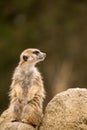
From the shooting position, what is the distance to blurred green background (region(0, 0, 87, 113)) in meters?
18.4

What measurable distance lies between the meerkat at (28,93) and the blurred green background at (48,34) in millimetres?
9739

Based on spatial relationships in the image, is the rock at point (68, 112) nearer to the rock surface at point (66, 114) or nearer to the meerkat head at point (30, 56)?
the rock surface at point (66, 114)

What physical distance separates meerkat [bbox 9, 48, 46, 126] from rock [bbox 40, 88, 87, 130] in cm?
13

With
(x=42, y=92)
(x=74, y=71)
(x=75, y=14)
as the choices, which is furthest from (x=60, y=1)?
(x=42, y=92)

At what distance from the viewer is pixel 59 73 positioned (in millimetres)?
18125

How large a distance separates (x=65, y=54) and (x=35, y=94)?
38.6 ft

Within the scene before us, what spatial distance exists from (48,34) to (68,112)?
12365mm

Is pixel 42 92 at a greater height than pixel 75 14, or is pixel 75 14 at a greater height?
pixel 75 14

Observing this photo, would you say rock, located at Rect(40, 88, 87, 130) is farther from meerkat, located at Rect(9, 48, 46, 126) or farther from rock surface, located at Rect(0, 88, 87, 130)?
meerkat, located at Rect(9, 48, 46, 126)

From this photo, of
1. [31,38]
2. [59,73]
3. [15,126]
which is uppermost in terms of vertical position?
[31,38]

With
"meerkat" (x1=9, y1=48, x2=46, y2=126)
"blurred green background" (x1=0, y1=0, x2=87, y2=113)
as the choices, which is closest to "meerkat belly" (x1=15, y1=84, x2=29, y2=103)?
"meerkat" (x1=9, y1=48, x2=46, y2=126)

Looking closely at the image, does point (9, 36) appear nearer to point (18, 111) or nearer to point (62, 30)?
point (62, 30)

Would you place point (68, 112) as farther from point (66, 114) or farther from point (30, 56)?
point (30, 56)

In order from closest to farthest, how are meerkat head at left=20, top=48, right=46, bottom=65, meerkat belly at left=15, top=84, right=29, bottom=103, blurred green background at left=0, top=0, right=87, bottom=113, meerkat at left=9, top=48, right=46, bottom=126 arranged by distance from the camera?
meerkat at left=9, top=48, right=46, bottom=126 < meerkat belly at left=15, top=84, right=29, bottom=103 < meerkat head at left=20, top=48, right=46, bottom=65 < blurred green background at left=0, top=0, right=87, bottom=113
